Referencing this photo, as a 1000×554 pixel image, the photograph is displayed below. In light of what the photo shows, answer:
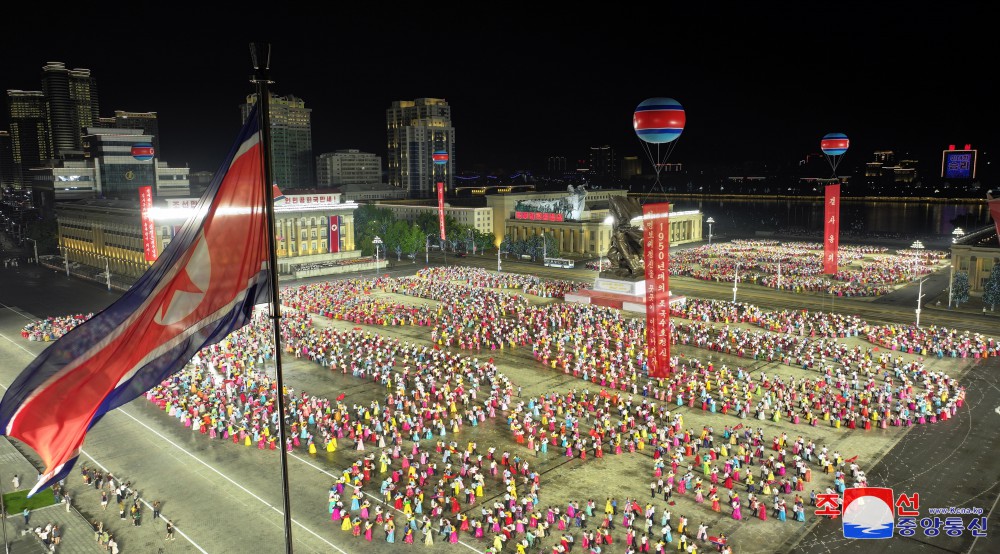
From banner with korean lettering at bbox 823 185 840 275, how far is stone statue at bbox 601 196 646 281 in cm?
→ 2281

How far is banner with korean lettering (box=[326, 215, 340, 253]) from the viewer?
97000 millimetres

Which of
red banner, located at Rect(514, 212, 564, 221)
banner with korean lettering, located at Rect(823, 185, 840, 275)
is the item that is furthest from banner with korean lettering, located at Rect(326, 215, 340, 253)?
banner with korean lettering, located at Rect(823, 185, 840, 275)

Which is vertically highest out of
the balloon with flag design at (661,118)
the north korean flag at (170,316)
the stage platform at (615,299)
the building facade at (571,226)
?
the balloon with flag design at (661,118)

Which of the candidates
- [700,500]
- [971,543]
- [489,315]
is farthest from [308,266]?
[971,543]

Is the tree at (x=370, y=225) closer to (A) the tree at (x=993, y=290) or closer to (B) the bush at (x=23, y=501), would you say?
(A) the tree at (x=993, y=290)

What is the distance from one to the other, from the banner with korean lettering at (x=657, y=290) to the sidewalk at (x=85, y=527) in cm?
2753

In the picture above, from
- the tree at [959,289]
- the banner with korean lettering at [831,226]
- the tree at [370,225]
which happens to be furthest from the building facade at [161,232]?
the tree at [959,289]

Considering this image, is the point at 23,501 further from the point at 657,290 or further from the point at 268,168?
the point at 657,290

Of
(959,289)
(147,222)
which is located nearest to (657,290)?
(959,289)

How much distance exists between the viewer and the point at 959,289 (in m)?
64.0

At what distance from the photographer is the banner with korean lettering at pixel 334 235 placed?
9700cm

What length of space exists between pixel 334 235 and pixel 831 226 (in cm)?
6501

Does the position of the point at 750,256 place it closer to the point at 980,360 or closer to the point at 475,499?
the point at 980,360

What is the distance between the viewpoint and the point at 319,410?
35156 millimetres
